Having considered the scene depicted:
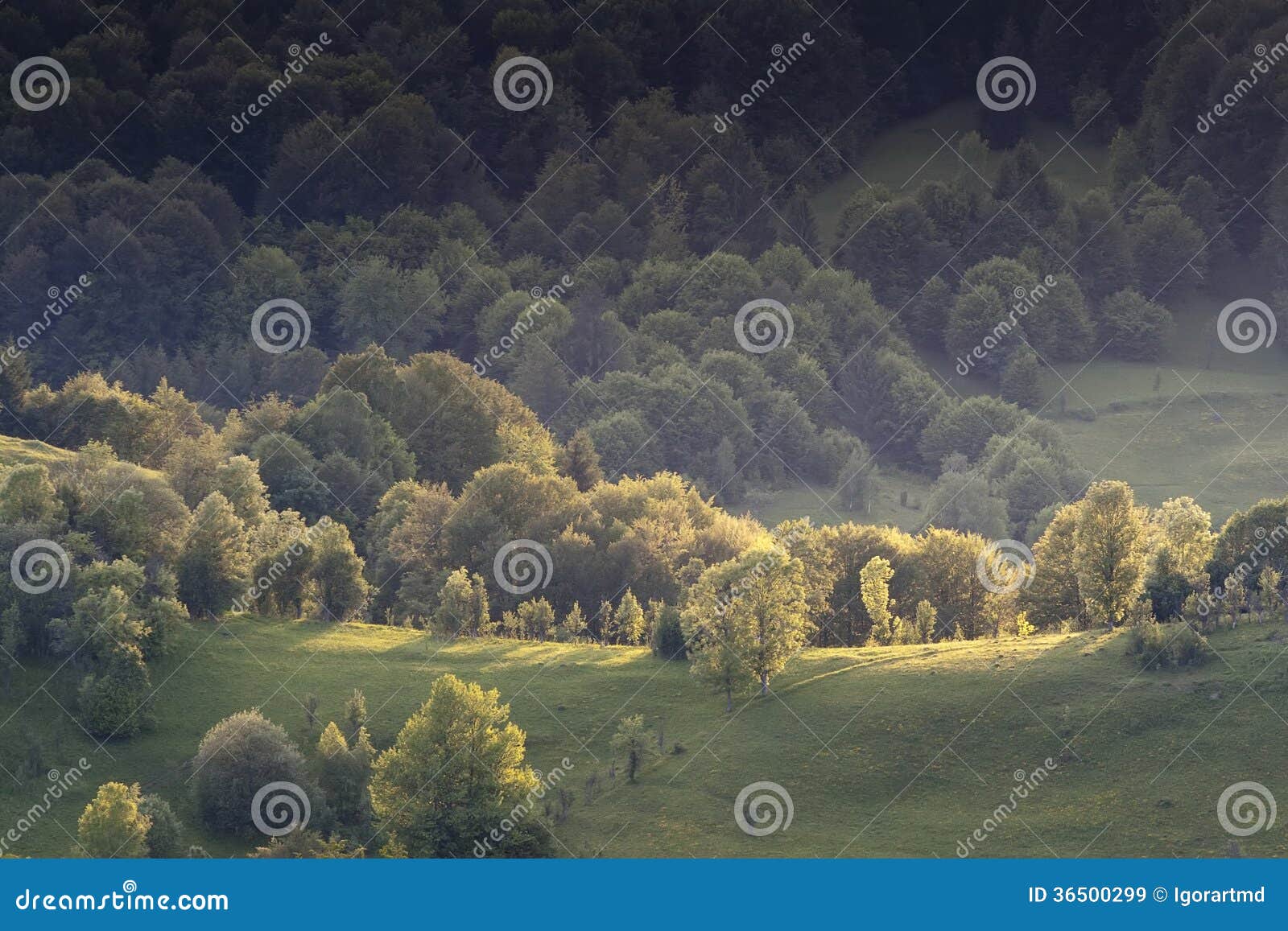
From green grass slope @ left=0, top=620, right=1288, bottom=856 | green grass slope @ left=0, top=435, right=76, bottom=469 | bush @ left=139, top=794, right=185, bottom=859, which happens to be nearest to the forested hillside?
bush @ left=139, top=794, right=185, bottom=859

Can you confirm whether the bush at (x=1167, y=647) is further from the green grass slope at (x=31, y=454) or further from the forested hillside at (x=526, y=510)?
the green grass slope at (x=31, y=454)

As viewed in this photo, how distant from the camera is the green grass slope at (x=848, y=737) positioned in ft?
226

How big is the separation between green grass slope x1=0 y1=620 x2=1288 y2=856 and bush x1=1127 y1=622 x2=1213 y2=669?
A: 63 centimetres

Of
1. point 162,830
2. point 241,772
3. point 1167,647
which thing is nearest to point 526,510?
point 241,772

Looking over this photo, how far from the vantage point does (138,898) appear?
53.0 meters

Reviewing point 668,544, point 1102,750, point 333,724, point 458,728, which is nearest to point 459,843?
point 458,728

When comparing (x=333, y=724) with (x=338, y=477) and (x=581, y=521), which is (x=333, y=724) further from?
(x=338, y=477)

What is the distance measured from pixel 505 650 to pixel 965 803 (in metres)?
23.5

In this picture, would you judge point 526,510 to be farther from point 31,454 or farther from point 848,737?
point 848,737

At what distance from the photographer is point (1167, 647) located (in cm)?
7512

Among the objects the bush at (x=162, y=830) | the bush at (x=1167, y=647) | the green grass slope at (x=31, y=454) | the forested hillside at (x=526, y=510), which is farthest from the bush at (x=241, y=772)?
the bush at (x=1167, y=647)

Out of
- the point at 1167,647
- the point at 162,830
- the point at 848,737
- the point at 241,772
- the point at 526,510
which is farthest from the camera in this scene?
the point at 526,510

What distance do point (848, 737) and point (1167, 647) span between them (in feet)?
38.3

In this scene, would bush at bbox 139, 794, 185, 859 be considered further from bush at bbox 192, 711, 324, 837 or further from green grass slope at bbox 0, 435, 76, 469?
green grass slope at bbox 0, 435, 76, 469
